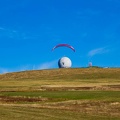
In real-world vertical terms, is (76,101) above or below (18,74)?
below

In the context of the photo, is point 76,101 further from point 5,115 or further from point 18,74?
point 18,74

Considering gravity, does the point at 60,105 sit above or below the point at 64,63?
below

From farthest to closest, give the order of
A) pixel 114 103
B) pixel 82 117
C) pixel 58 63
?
pixel 58 63
pixel 114 103
pixel 82 117

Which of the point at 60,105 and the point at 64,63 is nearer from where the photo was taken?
the point at 60,105

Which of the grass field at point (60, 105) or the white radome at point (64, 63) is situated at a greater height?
the white radome at point (64, 63)

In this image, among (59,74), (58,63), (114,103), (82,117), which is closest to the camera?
(82,117)

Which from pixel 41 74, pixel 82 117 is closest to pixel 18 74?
pixel 41 74

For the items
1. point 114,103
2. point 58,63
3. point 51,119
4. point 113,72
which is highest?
point 58,63

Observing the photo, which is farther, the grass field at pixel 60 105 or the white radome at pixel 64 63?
the white radome at pixel 64 63

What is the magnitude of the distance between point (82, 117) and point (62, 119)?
294 centimetres

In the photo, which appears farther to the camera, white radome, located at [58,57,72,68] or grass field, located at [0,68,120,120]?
white radome, located at [58,57,72,68]

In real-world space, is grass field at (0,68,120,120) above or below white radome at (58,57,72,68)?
below

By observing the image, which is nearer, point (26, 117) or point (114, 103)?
point (26, 117)

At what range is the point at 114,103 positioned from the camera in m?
49.4
